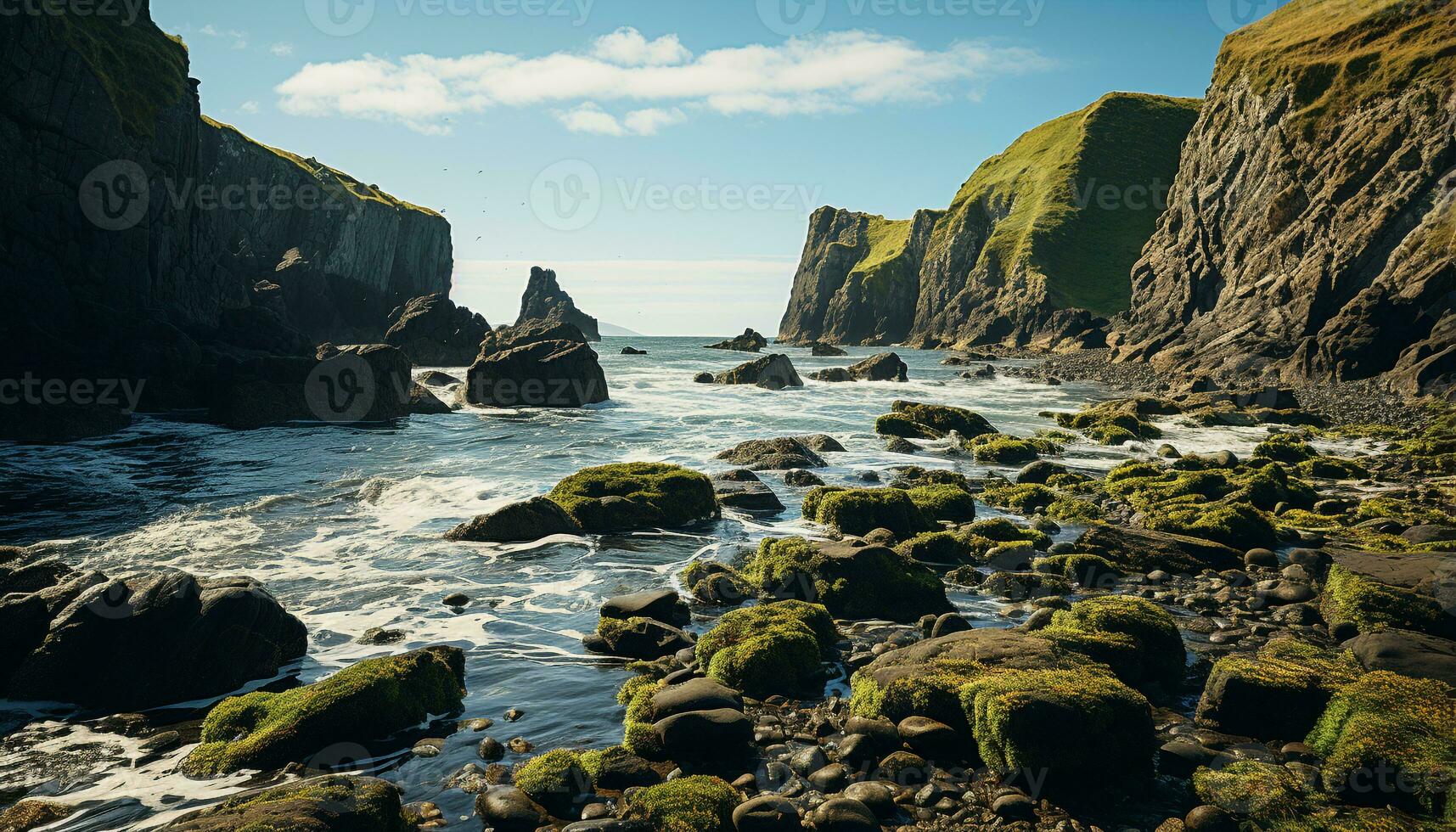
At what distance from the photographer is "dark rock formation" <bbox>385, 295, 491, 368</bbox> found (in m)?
80.6

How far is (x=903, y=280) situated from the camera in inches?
7643

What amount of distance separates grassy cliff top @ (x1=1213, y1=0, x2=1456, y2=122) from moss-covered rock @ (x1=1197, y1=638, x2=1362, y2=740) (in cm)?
7167

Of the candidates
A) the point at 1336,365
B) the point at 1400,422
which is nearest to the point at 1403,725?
the point at 1400,422

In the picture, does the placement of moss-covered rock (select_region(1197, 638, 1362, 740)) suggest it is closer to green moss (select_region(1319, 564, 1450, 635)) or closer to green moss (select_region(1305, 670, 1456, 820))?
green moss (select_region(1305, 670, 1456, 820))

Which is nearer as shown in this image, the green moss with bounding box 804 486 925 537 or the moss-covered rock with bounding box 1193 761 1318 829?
the moss-covered rock with bounding box 1193 761 1318 829

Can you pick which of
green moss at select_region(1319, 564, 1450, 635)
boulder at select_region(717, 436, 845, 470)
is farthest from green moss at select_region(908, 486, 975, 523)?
green moss at select_region(1319, 564, 1450, 635)

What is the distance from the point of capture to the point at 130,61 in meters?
52.9

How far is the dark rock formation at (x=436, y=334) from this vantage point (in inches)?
3174

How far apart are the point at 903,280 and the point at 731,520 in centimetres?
18205

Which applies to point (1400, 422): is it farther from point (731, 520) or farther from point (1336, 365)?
point (731, 520)

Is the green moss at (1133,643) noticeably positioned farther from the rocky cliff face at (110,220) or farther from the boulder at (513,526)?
the rocky cliff face at (110,220)

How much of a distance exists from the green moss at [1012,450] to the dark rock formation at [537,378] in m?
29.4

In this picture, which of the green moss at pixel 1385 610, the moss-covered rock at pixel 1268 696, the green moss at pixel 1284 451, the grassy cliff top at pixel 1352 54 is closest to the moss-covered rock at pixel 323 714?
the moss-covered rock at pixel 1268 696

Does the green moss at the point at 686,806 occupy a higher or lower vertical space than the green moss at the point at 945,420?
lower
